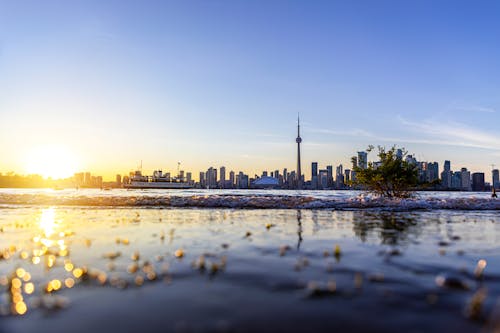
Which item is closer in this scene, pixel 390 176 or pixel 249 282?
pixel 249 282

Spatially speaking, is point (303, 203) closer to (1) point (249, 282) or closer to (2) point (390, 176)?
(2) point (390, 176)

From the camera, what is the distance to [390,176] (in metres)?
35.7

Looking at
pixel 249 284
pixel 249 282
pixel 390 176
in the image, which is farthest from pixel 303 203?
pixel 249 284

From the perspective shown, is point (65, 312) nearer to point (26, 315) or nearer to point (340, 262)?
point (26, 315)

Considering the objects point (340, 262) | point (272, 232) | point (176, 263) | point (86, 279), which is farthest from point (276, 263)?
point (272, 232)

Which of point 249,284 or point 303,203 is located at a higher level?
point 249,284

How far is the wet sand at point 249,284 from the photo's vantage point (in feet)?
14.5

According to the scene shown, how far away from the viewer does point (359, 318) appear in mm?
4500

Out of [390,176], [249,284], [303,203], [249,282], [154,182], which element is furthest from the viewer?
[154,182]

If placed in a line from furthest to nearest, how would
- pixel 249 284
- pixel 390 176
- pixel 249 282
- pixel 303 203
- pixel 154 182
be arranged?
pixel 154 182 → pixel 390 176 → pixel 303 203 → pixel 249 282 → pixel 249 284

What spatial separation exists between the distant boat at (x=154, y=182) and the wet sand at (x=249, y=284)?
172920 millimetres

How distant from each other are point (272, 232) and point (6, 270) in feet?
27.9

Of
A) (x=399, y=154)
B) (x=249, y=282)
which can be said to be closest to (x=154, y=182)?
(x=399, y=154)

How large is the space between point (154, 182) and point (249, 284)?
596ft
